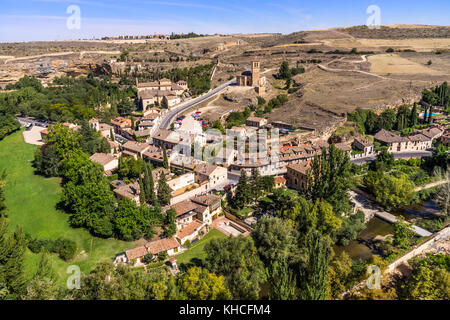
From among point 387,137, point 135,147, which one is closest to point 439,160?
point 387,137

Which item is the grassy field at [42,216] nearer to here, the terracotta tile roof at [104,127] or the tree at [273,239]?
the tree at [273,239]

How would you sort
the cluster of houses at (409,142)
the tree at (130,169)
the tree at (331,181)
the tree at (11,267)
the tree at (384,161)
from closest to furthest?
the tree at (11,267)
the tree at (331,181)
the tree at (130,169)
the tree at (384,161)
the cluster of houses at (409,142)

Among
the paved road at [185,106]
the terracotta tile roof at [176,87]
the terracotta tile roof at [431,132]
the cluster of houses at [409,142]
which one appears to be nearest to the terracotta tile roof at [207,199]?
the paved road at [185,106]

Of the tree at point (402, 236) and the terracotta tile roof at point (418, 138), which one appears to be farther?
the terracotta tile roof at point (418, 138)

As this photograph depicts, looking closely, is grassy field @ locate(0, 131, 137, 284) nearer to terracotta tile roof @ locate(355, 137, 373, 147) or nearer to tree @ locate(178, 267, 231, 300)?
tree @ locate(178, 267, 231, 300)

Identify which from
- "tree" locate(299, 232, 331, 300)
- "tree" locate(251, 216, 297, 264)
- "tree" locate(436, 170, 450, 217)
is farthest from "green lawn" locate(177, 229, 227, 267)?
"tree" locate(436, 170, 450, 217)

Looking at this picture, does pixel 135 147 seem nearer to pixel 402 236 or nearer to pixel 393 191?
pixel 393 191
